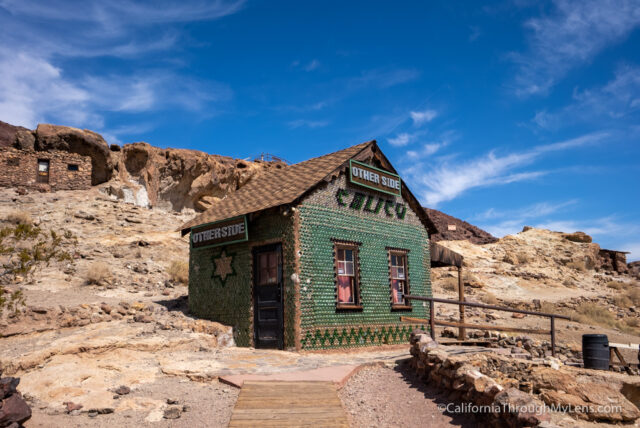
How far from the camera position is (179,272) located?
2191 centimetres

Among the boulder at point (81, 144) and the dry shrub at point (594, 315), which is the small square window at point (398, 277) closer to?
the dry shrub at point (594, 315)

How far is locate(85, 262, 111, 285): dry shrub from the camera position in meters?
18.4

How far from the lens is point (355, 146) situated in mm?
15688

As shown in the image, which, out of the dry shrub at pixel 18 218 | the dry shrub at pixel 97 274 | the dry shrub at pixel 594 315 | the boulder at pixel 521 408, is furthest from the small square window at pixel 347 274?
the dry shrub at pixel 18 218

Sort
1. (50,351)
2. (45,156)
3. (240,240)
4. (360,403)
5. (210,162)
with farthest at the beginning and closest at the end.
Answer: (210,162)
(45,156)
(240,240)
(50,351)
(360,403)

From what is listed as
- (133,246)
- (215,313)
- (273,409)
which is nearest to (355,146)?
(215,313)

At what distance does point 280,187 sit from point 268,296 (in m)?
3.65

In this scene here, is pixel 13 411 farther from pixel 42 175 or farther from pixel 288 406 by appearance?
pixel 42 175

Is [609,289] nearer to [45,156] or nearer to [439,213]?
[439,213]

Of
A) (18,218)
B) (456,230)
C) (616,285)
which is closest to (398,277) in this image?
(18,218)

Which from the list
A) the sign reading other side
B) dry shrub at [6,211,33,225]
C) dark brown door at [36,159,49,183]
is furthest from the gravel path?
dark brown door at [36,159,49,183]

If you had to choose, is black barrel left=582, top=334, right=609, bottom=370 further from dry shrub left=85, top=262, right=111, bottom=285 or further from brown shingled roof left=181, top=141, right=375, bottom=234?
dry shrub left=85, top=262, right=111, bottom=285

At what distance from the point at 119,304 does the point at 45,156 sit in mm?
24738

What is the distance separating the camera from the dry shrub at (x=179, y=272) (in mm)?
21609
